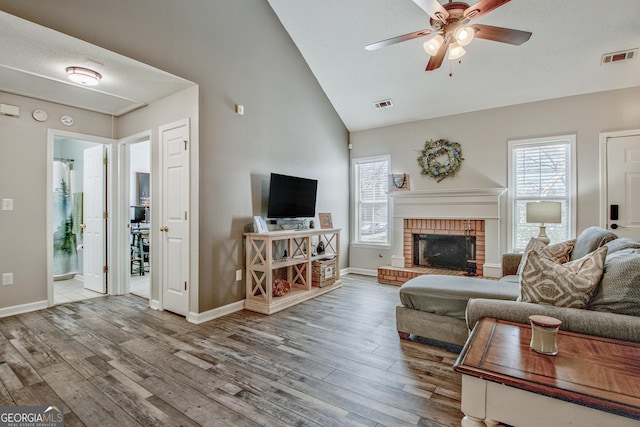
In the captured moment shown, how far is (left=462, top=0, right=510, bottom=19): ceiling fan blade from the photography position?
2229mm

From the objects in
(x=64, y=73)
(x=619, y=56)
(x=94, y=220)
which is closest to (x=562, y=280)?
(x=619, y=56)

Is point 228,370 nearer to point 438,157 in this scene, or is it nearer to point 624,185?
point 438,157

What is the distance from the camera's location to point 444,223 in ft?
16.7

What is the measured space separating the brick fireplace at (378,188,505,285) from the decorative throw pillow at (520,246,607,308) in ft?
9.89

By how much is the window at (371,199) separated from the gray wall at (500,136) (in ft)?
0.57

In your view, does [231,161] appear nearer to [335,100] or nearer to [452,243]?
[335,100]

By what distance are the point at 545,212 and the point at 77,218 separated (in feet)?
22.9

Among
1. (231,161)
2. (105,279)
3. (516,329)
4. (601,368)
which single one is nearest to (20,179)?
(105,279)

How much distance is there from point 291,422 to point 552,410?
1.26m

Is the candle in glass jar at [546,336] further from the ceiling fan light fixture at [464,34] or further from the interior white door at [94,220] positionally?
the interior white door at [94,220]

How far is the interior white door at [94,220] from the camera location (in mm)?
4391

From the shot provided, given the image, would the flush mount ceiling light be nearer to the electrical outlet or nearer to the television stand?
the television stand

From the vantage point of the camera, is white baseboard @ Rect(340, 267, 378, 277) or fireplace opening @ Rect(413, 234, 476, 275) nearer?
fireplace opening @ Rect(413, 234, 476, 275)

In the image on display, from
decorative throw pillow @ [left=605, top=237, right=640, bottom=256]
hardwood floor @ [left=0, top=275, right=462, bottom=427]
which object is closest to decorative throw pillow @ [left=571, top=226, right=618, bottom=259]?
decorative throw pillow @ [left=605, top=237, right=640, bottom=256]
